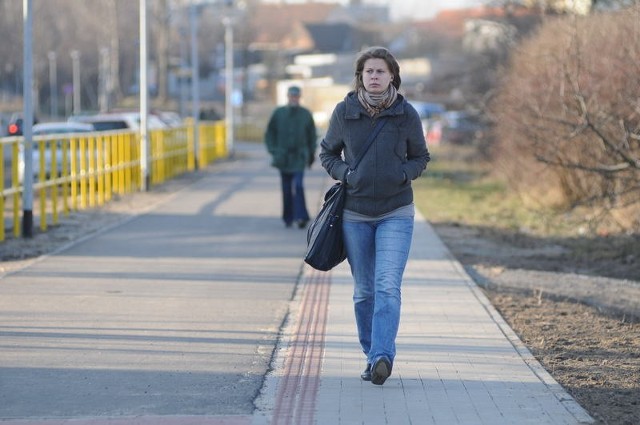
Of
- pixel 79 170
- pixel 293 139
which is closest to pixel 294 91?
pixel 293 139

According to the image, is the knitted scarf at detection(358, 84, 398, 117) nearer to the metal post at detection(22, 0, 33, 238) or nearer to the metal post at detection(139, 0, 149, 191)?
the metal post at detection(22, 0, 33, 238)

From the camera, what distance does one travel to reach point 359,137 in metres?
6.84

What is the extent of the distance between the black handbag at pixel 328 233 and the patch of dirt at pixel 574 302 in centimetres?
160

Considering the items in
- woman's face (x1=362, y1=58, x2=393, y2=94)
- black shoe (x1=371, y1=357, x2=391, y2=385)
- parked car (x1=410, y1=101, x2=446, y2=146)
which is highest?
woman's face (x1=362, y1=58, x2=393, y2=94)

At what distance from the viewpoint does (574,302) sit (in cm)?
1096

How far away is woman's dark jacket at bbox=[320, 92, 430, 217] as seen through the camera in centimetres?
680

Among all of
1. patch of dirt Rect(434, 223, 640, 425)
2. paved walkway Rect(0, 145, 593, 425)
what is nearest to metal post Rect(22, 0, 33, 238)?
paved walkway Rect(0, 145, 593, 425)

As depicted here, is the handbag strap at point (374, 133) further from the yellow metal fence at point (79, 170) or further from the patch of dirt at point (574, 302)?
the yellow metal fence at point (79, 170)

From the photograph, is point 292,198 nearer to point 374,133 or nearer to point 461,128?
point 374,133

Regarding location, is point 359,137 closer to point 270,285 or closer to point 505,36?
point 270,285

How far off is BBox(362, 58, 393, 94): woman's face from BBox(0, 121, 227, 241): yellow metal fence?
324 inches

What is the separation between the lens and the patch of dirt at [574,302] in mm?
Answer: 7211

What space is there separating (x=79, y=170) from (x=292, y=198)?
14.3 feet

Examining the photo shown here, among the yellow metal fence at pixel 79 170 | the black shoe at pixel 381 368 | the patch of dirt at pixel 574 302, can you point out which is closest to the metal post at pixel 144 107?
the yellow metal fence at pixel 79 170
